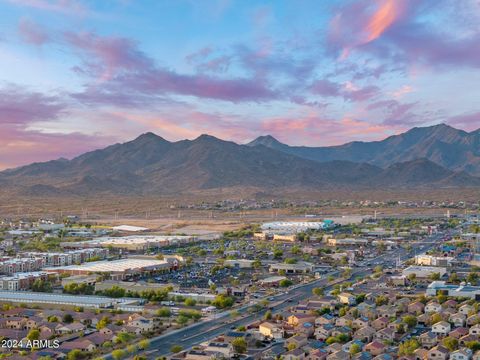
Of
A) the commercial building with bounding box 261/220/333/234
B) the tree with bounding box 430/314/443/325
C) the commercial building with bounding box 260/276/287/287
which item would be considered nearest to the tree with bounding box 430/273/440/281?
the commercial building with bounding box 260/276/287/287

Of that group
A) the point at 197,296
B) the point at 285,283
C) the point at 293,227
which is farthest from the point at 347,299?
the point at 293,227

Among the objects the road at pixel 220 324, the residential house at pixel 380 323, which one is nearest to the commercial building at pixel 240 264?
the road at pixel 220 324

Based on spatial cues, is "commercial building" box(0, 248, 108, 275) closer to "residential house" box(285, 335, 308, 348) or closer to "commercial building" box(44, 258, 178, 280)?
"commercial building" box(44, 258, 178, 280)

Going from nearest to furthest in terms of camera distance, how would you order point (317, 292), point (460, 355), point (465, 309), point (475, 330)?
point (460, 355) < point (475, 330) < point (465, 309) < point (317, 292)

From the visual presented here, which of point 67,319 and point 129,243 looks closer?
point 67,319

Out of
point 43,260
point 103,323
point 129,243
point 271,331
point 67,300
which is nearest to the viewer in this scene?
point 271,331

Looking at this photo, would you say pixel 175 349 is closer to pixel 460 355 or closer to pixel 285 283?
pixel 460 355

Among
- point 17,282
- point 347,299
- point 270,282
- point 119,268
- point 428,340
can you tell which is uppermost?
point 119,268

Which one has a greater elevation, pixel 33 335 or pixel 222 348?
pixel 33 335
